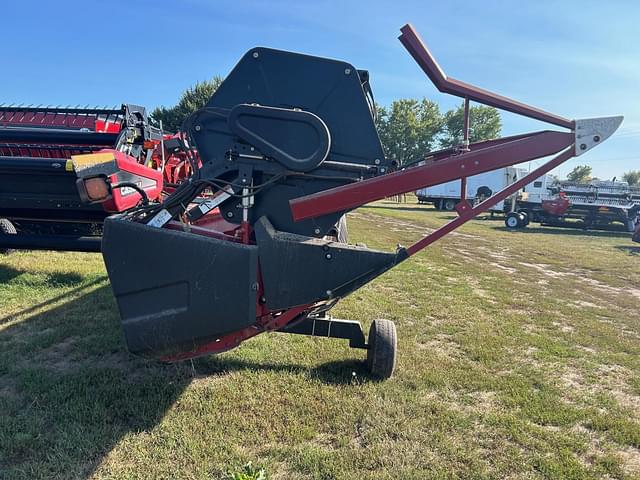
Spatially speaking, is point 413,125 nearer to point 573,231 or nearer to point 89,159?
point 573,231

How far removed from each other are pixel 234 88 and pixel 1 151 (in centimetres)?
455

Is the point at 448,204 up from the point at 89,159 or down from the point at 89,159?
up

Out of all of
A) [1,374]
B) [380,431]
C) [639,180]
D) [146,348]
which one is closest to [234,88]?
[146,348]

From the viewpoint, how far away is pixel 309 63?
2654mm

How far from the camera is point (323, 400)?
309 cm

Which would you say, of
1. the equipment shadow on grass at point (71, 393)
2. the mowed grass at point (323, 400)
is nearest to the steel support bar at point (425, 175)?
the mowed grass at point (323, 400)

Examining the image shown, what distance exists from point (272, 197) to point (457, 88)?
1371mm

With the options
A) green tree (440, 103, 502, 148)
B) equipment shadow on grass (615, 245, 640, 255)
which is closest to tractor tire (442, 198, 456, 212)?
equipment shadow on grass (615, 245, 640, 255)

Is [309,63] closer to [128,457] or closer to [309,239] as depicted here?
[309,239]

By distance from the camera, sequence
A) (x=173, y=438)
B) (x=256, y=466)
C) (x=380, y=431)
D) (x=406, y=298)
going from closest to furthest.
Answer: (x=256, y=466)
(x=173, y=438)
(x=380, y=431)
(x=406, y=298)

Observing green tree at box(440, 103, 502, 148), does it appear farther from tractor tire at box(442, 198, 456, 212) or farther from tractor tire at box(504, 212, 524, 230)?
tractor tire at box(504, 212, 524, 230)

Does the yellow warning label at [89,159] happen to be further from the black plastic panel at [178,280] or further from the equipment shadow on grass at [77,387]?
the equipment shadow on grass at [77,387]

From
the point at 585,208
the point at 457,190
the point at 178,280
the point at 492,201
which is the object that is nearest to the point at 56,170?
the point at 178,280

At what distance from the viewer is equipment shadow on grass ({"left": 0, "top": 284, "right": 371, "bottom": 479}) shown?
7.90 feet
